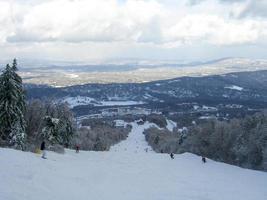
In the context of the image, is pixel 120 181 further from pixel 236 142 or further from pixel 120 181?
pixel 236 142

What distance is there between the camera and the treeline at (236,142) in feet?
189

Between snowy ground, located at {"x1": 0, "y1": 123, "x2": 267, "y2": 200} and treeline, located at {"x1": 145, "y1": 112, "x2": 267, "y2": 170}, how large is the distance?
1140 cm

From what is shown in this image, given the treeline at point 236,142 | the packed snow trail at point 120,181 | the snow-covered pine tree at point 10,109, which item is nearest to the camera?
the packed snow trail at point 120,181

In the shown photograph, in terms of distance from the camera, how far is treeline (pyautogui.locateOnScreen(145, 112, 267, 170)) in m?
57.7

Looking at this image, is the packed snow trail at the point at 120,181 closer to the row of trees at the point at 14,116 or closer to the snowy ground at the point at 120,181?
the snowy ground at the point at 120,181

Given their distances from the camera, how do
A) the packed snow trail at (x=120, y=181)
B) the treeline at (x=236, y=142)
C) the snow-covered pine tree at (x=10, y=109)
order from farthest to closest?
the treeline at (x=236, y=142) → the snow-covered pine tree at (x=10, y=109) → the packed snow trail at (x=120, y=181)

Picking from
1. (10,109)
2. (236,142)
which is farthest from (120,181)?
(236,142)

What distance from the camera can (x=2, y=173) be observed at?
26125mm

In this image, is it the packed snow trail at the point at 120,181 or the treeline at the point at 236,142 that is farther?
the treeline at the point at 236,142

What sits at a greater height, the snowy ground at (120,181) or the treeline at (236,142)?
the snowy ground at (120,181)

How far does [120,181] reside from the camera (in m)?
33.8

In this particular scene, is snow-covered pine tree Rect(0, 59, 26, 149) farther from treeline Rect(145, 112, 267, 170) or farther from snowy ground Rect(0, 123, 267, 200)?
treeline Rect(145, 112, 267, 170)

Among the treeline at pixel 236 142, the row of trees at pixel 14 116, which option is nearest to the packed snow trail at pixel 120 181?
the row of trees at pixel 14 116

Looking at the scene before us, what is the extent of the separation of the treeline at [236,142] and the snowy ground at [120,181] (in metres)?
11.4
